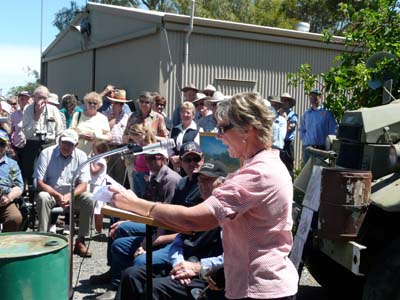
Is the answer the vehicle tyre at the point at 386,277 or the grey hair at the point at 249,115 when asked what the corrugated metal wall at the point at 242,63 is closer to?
the vehicle tyre at the point at 386,277

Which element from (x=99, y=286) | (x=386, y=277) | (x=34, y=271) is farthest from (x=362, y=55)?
(x=34, y=271)

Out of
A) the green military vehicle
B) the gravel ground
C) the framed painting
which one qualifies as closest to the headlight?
the green military vehicle

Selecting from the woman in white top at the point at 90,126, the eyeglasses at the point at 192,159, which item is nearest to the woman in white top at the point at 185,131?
the woman in white top at the point at 90,126

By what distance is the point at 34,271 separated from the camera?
3248mm

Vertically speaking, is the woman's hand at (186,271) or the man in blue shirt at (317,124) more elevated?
the man in blue shirt at (317,124)

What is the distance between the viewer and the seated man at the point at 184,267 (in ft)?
11.9

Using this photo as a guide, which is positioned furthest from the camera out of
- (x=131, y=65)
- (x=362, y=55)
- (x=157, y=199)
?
(x=131, y=65)

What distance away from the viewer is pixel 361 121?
4500 mm

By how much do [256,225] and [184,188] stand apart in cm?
232

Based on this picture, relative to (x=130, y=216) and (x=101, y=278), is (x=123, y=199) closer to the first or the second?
(x=130, y=216)

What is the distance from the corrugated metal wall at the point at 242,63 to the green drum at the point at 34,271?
27.7 feet

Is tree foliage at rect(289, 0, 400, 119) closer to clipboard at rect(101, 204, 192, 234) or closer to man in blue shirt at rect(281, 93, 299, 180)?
man in blue shirt at rect(281, 93, 299, 180)

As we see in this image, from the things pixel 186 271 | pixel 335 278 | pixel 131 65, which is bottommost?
pixel 335 278

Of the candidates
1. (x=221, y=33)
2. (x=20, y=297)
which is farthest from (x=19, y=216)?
(x=221, y=33)
